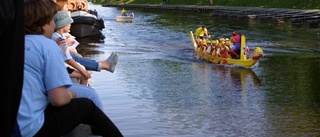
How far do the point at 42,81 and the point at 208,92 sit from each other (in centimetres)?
994

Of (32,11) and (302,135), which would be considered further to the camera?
(302,135)

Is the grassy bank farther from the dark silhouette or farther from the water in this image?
the dark silhouette

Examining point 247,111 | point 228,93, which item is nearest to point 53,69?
point 247,111

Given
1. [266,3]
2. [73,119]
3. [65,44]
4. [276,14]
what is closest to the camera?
[73,119]

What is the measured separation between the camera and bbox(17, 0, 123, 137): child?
4004 millimetres

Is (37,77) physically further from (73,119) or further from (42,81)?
(73,119)

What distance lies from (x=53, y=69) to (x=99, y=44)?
23384 millimetres

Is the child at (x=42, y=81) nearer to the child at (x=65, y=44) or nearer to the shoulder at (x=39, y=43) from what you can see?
the shoulder at (x=39, y=43)

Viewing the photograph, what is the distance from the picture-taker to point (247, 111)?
11.3 m

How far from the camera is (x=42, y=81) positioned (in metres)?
4.07

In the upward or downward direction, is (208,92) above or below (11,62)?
below

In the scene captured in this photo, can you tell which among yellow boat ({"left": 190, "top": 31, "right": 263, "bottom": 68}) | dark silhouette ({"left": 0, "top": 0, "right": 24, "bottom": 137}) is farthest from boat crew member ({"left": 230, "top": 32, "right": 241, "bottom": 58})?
dark silhouette ({"left": 0, "top": 0, "right": 24, "bottom": 137})

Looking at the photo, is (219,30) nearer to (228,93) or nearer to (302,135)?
(228,93)

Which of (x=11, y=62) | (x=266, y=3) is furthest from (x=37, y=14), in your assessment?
(x=266, y=3)
